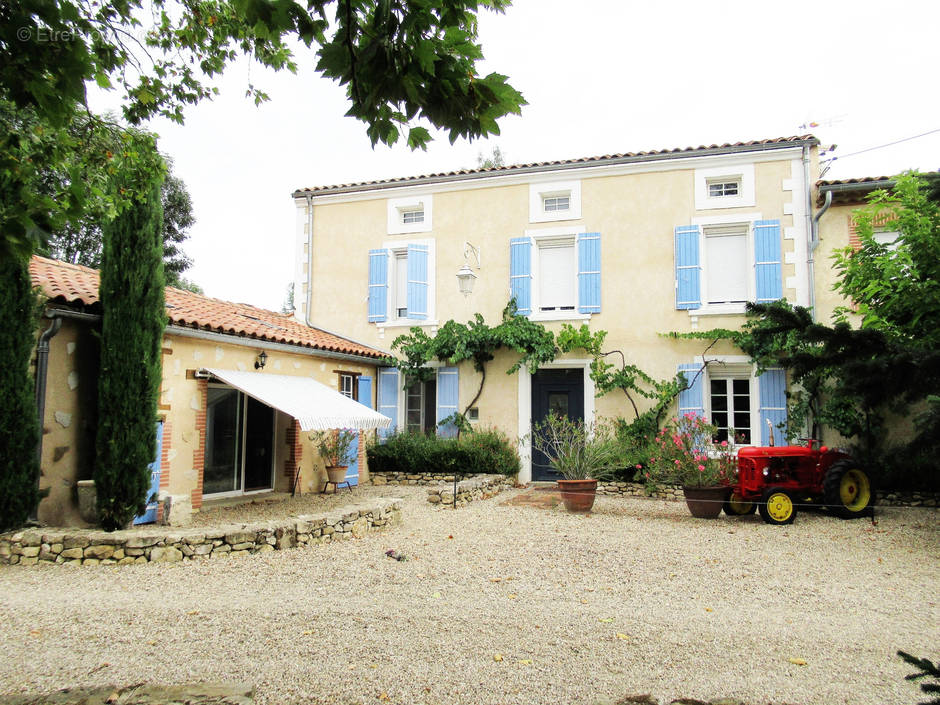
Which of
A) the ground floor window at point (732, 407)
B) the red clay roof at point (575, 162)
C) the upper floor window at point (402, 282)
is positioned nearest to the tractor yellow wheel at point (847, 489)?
the ground floor window at point (732, 407)

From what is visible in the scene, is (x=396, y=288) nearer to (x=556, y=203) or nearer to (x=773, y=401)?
(x=556, y=203)

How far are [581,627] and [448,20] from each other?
4.20 m

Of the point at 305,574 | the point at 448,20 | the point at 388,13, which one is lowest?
the point at 305,574

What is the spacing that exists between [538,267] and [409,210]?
3.51 metres

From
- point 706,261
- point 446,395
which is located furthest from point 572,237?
point 446,395

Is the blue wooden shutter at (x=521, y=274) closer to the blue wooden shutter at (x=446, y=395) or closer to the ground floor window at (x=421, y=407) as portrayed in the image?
the blue wooden shutter at (x=446, y=395)

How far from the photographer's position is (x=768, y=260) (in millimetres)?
12570

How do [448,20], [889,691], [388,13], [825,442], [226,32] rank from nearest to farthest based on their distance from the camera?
1. [388,13]
2. [448,20]
3. [889,691]
4. [226,32]
5. [825,442]

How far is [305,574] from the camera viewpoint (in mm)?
6441

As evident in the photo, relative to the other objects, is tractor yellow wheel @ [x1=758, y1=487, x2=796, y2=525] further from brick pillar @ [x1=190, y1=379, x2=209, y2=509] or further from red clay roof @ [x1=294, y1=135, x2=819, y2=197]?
brick pillar @ [x1=190, y1=379, x2=209, y2=509]

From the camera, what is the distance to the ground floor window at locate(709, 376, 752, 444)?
12.5 m

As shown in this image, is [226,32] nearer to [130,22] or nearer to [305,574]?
[130,22]

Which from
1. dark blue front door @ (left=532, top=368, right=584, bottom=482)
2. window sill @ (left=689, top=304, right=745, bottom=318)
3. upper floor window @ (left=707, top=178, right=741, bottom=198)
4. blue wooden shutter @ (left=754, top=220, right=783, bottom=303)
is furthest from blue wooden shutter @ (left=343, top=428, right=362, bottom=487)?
upper floor window @ (left=707, top=178, right=741, bottom=198)

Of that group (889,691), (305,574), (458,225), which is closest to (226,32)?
(305,574)
